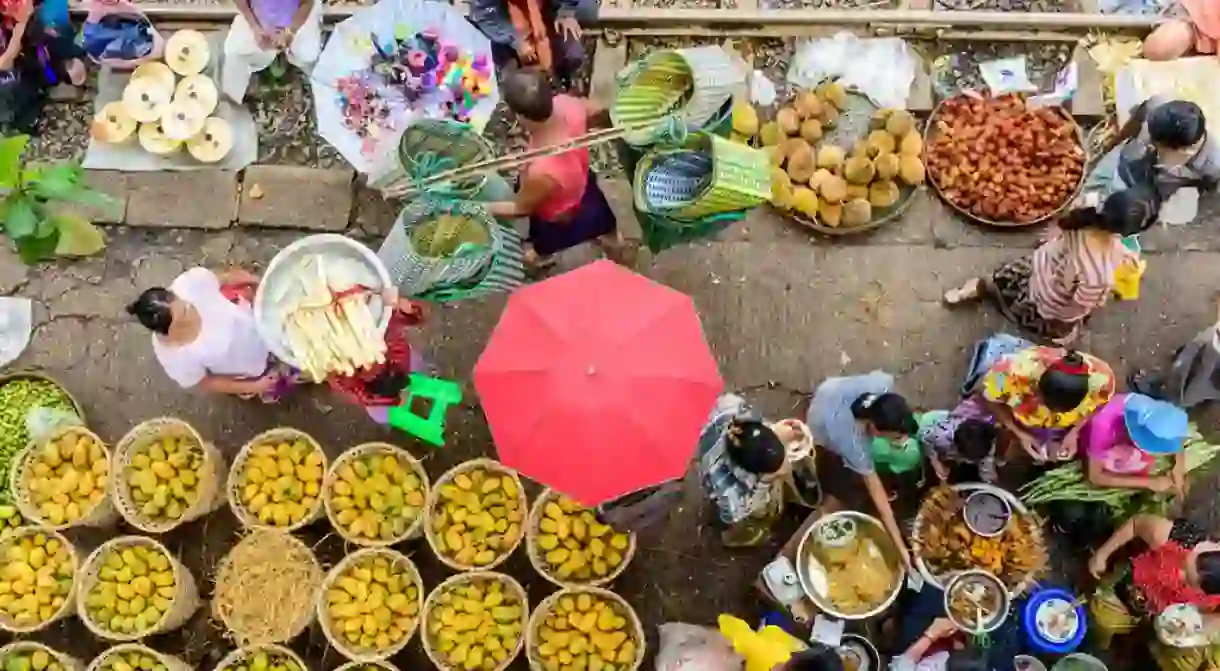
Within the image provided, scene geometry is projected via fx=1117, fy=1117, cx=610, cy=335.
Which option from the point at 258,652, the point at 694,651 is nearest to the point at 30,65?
the point at 258,652

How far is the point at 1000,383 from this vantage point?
152 inches

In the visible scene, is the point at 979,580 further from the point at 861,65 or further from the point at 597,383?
the point at 861,65

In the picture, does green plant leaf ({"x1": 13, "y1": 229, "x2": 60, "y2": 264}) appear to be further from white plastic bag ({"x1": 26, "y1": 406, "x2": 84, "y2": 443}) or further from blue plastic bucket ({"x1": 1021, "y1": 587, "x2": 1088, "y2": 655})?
blue plastic bucket ({"x1": 1021, "y1": 587, "x2": 1088, "y2": 655})

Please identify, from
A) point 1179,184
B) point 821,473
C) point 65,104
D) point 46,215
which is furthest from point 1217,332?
point 65,104

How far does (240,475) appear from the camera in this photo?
4262mm

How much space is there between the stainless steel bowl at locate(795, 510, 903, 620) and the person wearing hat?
748 mm

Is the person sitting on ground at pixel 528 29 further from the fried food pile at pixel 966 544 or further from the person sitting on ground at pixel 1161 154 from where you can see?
the fried food pile at pixel 966 544

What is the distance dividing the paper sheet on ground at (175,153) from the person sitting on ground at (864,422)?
2.74 metres

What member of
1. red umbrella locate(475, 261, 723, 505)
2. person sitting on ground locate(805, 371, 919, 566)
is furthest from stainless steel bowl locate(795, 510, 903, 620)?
red umbrella locate(475, 261, 723, 505)

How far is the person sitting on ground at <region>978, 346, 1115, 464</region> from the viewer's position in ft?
11.9

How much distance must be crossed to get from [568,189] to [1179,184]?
2.34 m

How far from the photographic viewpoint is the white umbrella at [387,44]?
4.43 meters

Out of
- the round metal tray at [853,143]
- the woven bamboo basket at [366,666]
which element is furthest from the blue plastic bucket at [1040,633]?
the woven bamboo basket at [366,666]

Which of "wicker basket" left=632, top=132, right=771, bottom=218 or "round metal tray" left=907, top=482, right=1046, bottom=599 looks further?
"round metal tray" left=907, top=482, right=1046, bottom=599
